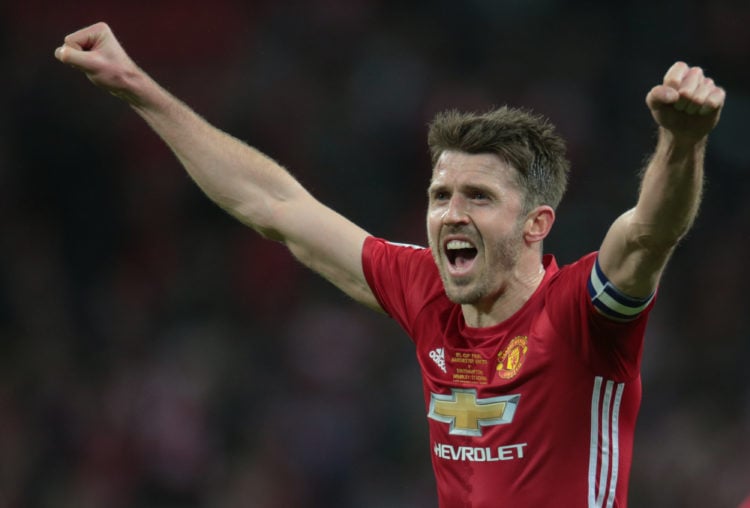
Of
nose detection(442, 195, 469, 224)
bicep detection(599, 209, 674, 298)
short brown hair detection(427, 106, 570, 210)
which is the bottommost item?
bicep detection(599, 209, 674, 298)

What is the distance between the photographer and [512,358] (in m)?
3.28

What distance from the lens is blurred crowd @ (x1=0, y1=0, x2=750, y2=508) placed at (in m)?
7.32

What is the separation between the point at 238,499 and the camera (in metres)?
7.14

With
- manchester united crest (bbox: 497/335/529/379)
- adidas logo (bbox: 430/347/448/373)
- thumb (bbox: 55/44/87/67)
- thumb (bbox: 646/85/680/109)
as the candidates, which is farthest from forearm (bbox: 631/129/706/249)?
A: thumb (bbox: 55/44/87/67)

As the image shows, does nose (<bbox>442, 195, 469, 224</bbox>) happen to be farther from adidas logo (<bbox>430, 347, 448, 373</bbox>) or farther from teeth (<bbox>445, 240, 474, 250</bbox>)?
adidas logo (<bbox>430, 347, 448, 373</bbox>)

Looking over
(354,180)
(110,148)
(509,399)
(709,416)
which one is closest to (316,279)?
(354,180)

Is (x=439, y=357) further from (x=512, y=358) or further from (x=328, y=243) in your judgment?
(x=328, y=243)

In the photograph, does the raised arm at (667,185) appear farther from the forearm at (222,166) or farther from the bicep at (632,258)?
the forearm at (222,166)

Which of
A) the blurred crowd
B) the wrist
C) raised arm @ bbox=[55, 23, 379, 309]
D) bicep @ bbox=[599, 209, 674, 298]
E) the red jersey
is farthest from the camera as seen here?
the blurred crowd

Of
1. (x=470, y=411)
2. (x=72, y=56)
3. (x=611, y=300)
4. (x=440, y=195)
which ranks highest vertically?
(x=72, y=56)

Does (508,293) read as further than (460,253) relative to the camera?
No

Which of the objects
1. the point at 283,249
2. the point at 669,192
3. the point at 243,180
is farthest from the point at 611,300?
the point at 283,249

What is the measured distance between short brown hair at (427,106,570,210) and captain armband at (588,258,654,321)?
0.51 m

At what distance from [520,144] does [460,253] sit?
390 mm
